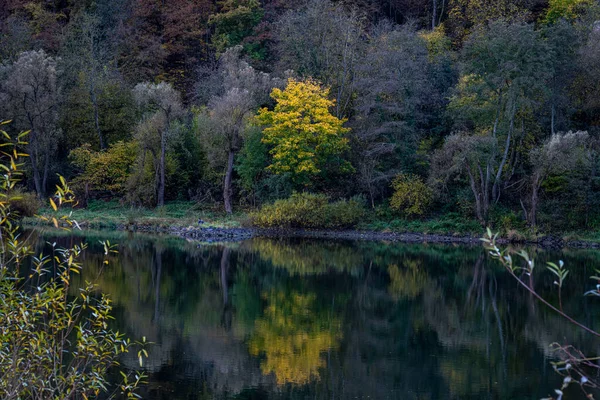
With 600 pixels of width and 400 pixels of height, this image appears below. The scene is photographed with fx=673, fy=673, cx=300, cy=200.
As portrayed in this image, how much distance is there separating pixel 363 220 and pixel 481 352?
77.1 feet

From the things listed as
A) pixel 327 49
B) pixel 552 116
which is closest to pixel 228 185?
pixel 327 49

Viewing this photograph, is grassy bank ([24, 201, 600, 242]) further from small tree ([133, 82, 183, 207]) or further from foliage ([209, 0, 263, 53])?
foliage ([209, 0, 263, 53])

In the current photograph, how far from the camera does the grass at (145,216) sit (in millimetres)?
37250

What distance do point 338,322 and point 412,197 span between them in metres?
20.7

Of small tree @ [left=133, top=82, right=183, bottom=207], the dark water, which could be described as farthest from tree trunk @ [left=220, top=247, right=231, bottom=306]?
small tree @ [left=133, top=82, right=183, bottom=207]

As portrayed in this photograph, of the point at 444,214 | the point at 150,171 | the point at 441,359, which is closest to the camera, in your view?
the point at 441,359

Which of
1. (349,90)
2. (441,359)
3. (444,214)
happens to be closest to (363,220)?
(444,214)

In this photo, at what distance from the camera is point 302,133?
38.7 meters

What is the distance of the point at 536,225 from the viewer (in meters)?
34.3

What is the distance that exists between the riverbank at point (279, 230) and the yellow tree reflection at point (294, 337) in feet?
50.6

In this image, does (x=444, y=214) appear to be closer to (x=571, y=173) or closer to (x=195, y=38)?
(x=571, y=173)

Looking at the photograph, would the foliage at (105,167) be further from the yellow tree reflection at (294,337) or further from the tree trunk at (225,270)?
the yellow tree reflection at (294,337)

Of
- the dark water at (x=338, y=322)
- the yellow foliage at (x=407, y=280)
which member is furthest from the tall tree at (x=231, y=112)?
the yellow foliage at (x=407, y=280)

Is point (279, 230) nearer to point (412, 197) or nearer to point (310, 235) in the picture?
point (310, 235)
